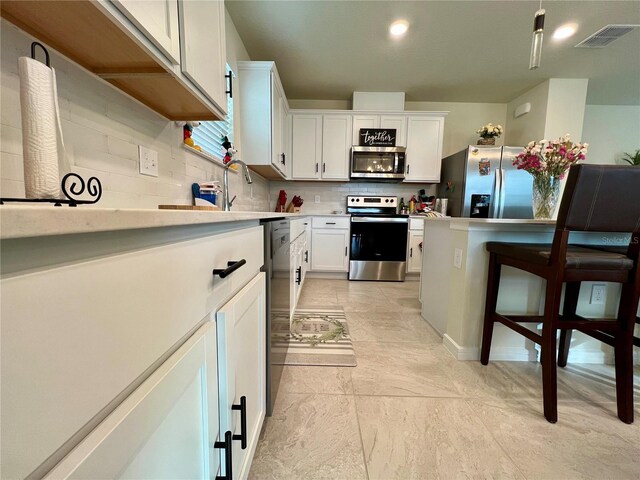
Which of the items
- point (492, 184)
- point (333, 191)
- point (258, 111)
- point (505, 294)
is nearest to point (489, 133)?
point (492, 184)

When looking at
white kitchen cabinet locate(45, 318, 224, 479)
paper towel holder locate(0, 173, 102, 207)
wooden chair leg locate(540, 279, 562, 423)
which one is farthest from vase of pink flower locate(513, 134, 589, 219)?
paper towel holder locate(0, 173, 102, 207)

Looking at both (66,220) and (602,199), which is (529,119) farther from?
(66,220)

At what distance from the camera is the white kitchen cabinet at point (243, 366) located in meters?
0.60

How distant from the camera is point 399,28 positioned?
2.40m

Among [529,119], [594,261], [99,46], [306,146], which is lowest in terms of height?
[594,261]

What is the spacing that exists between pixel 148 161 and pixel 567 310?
97.8 inches

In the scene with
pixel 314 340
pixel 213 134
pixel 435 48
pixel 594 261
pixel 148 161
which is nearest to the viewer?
pixel 594 261

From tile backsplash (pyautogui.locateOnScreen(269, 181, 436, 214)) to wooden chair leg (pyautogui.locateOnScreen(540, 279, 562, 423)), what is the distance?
3.02 m

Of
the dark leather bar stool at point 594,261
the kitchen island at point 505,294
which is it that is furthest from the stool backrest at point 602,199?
the kitchen island at point 505,294

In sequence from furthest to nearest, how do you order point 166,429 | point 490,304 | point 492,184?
point 492,184 < point 490,304 < point 166,429

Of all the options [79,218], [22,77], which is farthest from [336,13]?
[79,218]

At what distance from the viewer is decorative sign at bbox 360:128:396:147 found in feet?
11.9

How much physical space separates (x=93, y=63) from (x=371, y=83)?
335 cm

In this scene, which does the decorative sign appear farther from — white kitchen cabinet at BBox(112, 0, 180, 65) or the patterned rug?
white kitchen cabinet at BBox(112, 0, 180, 65)
